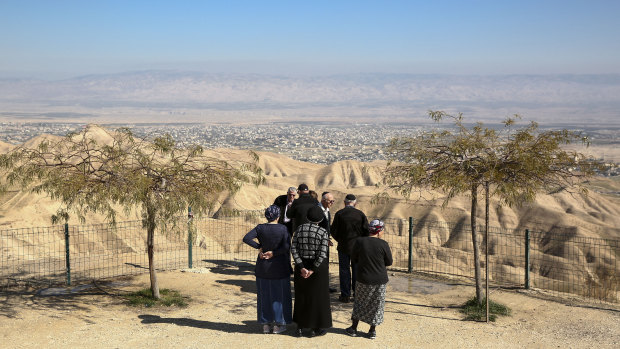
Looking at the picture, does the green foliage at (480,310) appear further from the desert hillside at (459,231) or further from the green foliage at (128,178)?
the green foliage at (128,178)

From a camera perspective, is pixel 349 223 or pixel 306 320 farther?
pixel 349 223

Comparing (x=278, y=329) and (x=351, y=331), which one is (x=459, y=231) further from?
(x=278, y=329)

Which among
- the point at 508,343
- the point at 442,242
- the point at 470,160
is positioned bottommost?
the point at 442,242

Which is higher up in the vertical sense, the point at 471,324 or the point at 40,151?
the point at 40,151

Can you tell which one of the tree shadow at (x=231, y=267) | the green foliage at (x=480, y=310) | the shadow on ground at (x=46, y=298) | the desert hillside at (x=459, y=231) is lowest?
the desert hillside at (x=459, y=231)

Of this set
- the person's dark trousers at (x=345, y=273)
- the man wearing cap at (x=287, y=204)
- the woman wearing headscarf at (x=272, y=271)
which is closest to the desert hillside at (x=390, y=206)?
the man wearing cap at (x=287, y=204)

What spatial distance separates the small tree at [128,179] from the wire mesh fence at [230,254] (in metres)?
0.61

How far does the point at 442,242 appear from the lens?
32.8 metres

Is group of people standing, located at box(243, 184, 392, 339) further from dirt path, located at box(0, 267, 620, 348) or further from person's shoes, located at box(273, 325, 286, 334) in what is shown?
dirt path, located at box(0, 267, 620, 348)

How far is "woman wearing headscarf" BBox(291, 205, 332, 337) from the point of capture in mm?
8297

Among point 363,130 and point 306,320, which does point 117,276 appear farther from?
point 363,130

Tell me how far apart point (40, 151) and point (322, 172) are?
153 feet

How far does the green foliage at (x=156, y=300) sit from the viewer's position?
10828mm

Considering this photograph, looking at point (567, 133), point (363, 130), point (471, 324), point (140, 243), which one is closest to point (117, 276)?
point (471, 324)
